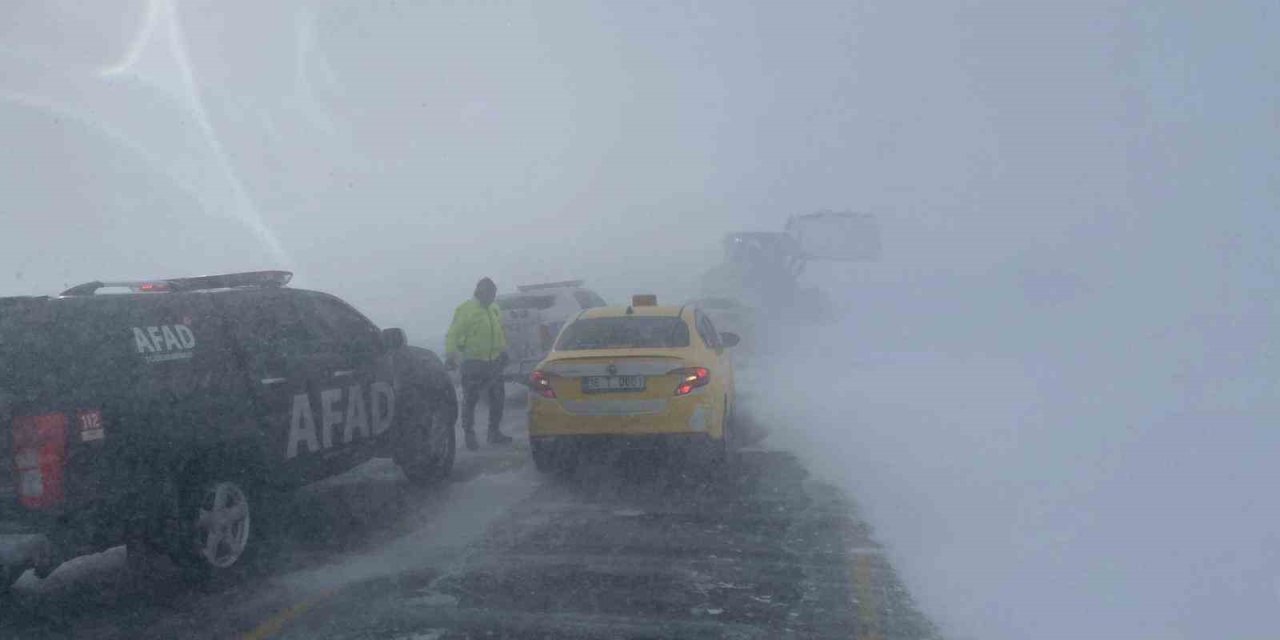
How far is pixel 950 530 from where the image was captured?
7.51 meters

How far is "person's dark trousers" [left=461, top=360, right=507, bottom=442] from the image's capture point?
11133 millimetres

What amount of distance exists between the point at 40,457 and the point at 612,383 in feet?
15.0

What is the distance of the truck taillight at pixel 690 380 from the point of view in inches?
350

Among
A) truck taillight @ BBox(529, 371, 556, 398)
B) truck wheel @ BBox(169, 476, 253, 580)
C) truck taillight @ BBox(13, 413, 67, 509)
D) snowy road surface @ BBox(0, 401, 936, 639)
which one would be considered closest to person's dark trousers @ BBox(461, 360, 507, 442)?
truck taillight @ BBox(529, 371, 556, 398)

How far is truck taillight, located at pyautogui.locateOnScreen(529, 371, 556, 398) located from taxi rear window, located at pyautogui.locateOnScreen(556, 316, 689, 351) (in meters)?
0.51

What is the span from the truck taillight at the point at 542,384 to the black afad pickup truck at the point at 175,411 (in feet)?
3.92

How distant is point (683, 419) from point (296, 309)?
308 cm

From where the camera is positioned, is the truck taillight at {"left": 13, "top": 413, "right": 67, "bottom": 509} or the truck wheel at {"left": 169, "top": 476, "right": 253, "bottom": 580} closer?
the truck taillight at {"left": 13, "top": 413, "right": 67, "bottom": 509}

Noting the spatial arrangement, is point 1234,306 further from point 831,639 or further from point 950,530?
point 831,639

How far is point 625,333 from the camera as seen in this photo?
32.0ft

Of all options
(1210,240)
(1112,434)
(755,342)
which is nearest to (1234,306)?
(755,342)

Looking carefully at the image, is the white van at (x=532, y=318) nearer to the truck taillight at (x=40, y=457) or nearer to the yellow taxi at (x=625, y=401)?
the yellow taxi at (x=625, y=401)

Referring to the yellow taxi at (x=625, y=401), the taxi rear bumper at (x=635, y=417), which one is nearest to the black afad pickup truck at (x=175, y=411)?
the yellow taxi at (x=625, y=401)

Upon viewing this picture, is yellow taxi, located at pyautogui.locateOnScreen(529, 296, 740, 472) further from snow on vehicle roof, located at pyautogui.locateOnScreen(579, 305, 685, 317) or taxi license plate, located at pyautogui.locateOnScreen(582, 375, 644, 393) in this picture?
snow on vehicle roof, located at pyautogui.locateOnScreen(579, 305, 685, 317)
